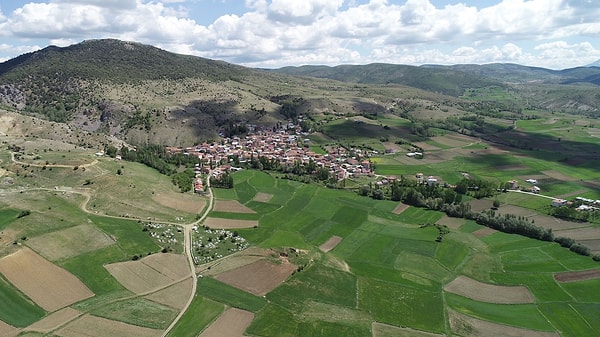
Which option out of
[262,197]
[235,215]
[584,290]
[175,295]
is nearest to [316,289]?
[175,295]

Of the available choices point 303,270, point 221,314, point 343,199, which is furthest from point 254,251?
point 343,199

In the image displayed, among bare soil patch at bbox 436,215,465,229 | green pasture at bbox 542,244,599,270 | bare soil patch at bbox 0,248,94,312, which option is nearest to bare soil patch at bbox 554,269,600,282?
green pasture at bbox 542,244,599,270

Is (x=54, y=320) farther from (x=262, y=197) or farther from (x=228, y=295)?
(x=262, y=197)

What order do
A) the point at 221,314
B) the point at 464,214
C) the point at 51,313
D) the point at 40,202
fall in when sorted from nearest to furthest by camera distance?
1. the point at 51,313
2. the point at 221,314
3. the point at 40,202
4. the point at 464,214

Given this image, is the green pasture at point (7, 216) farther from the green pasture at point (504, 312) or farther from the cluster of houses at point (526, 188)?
the cluster of houses at point (526, 188)

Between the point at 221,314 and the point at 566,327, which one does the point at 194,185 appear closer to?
the point at 221,314

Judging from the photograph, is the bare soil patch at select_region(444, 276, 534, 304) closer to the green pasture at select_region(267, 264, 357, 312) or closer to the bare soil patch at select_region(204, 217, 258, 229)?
the green pasture at select_region(267, 264, 357, 312)

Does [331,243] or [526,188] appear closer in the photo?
[331,243]
